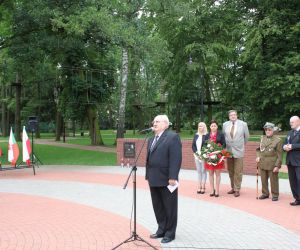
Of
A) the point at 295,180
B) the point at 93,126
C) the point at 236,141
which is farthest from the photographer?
the point at 93,126

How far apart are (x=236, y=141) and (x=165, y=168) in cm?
452

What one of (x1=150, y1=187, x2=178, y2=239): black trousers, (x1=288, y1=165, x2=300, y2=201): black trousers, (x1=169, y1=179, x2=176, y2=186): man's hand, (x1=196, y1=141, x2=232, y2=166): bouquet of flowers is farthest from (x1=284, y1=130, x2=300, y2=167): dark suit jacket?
(x1=169, y1=179, x2=176, y2=186): man's hand

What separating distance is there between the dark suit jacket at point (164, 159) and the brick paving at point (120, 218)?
0.96m

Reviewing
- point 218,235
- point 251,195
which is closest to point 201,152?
point 251,195

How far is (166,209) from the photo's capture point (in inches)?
267

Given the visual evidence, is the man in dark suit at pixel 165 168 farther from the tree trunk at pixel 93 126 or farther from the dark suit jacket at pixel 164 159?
the tree trunk at pixel 93 126

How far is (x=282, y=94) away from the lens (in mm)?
21922

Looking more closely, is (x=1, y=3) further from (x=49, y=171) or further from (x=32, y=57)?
(x=49, y=171)

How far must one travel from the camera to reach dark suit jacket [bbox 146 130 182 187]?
6.57 m

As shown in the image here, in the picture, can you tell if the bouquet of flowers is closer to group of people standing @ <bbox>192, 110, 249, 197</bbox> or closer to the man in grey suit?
group of people standing @ <bbox>192, 110, 249, 197</bbox>

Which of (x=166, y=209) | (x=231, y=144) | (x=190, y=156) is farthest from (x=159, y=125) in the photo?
(x=190, y=156)

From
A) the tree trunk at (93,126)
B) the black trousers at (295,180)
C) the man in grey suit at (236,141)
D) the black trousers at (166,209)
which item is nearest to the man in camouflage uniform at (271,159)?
the black trousers at (295,180)

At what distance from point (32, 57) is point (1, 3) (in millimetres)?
3285

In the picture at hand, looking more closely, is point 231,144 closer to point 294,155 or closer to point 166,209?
point 294,155
